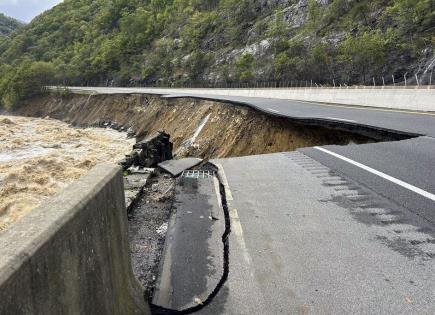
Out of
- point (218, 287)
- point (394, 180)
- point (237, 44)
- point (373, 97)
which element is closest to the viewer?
point (218, 287)

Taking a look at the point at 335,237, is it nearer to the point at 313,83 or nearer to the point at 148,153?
the point at 148,153

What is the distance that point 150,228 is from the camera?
5.60 metres

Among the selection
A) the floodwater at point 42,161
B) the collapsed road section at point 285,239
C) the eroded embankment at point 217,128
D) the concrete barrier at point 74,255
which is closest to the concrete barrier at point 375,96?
the eroded embankment at point 217,128

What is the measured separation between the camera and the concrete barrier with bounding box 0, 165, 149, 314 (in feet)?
5.59

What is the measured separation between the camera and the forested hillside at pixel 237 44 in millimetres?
44969

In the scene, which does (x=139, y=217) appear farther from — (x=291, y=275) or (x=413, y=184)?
(x=413, y=184)

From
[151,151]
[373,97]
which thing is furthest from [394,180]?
[373,97]

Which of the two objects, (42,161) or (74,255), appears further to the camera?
(42,161)

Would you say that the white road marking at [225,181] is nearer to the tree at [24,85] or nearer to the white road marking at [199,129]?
the white road marking at [199,129]

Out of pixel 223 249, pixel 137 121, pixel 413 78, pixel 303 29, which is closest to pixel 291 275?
pixel 223 249

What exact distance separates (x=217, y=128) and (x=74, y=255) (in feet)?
71.9

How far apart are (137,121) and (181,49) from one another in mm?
48526

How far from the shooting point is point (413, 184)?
639 centimetres

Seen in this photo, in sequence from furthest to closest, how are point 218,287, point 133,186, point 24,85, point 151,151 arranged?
point 24,85
point 151,151
point 133,186
point 218,287
